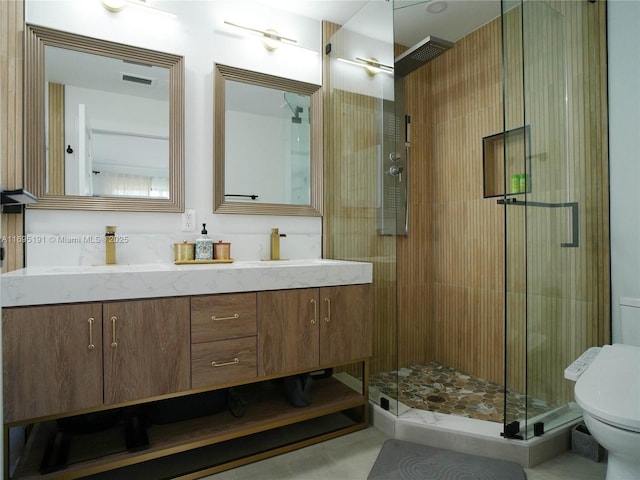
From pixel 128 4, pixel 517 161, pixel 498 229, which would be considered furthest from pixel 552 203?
pixel 128 4

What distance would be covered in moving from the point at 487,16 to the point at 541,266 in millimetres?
1793

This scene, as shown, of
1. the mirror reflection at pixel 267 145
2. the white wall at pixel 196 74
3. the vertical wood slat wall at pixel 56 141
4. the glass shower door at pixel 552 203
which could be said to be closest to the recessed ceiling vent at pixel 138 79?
the white wall at pixel 196 74

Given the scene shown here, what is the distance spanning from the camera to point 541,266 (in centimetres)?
173

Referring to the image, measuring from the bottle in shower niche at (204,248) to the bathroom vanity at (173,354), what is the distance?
315 millimetres

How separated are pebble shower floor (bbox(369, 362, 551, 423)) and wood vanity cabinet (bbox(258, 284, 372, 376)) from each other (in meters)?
0.32

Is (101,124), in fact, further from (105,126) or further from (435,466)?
(435,466)

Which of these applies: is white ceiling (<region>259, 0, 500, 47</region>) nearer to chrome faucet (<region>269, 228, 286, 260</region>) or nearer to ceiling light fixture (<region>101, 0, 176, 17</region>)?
ceiling light fixture (<region>101, 0, 176, 17</region>)

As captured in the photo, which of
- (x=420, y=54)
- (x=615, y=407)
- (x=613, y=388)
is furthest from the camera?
(x=420, y=54)

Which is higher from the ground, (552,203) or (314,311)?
(552,203)

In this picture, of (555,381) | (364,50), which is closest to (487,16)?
(364,50)

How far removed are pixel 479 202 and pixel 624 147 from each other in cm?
85

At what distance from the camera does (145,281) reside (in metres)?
1.44

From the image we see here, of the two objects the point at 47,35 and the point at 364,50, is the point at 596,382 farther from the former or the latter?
the point at 47,35

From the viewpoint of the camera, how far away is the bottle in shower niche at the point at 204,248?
196 centimetres
